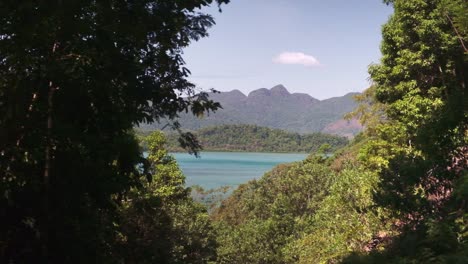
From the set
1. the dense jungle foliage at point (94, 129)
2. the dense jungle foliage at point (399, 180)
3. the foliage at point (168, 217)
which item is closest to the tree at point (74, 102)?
the dense jungle foliage at point (94, 129)

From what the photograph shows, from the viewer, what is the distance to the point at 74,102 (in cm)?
456

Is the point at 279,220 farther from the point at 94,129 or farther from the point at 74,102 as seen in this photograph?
the point at 74,102

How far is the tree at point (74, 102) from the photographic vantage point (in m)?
3.97

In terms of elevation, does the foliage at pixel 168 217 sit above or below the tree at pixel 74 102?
below

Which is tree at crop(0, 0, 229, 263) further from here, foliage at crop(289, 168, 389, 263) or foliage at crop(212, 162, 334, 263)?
foliage at crop(212, 162, 334, 263)

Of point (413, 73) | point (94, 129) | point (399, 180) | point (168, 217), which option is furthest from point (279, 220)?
point (94, 129)

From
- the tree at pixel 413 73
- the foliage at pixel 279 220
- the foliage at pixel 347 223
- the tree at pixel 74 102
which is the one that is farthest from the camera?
the foliage at pixel 279 220

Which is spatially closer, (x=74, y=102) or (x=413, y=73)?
(x=74, y=102)

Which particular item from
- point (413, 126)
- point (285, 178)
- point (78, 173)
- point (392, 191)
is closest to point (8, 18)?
point (78, 173)

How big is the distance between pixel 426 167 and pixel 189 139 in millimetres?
4756

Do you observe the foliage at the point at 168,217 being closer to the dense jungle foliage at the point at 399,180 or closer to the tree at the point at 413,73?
the dense jungle foliage at the point at 399,180

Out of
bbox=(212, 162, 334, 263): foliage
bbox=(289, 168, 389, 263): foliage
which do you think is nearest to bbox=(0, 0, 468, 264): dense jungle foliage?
bbox=(289, 168, 389, 263): foliage

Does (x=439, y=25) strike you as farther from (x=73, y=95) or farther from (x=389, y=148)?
(x=73, y=95)

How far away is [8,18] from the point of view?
3984 millimetres
